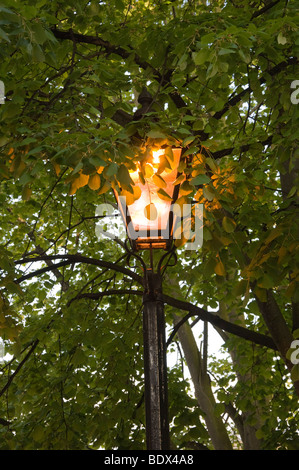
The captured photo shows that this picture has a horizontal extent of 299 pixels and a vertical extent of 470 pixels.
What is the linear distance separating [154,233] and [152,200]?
18 cm

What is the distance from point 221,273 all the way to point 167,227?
645mm

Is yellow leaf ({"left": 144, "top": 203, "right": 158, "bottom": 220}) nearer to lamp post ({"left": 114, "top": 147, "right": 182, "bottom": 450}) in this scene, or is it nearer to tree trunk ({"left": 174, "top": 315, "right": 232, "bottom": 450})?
lamp post ({"left": 114, "top": 147, "right": 182, "bottom": 450})

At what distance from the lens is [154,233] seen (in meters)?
2.95

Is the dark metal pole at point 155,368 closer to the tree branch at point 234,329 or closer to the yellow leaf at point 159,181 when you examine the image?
the yellow leaf at point 159,181

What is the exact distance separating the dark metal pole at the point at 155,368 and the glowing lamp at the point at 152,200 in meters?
0.24

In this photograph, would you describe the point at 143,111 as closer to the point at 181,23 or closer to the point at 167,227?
the point at 167,227

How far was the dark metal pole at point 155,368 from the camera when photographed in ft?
8.75

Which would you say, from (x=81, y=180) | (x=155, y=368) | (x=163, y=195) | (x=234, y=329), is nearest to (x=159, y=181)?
(x=163, y=195)

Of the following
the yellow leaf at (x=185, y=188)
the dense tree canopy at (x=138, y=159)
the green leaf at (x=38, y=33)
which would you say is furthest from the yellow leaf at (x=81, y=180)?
the green leaf at (x=38, y=33)

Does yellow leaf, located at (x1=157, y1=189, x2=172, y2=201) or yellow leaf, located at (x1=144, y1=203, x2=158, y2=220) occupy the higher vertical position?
yellow leaf, located at (x1=157, y1=189, x2=172, y2=201)

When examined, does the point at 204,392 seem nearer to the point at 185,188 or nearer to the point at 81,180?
the point at 185,188

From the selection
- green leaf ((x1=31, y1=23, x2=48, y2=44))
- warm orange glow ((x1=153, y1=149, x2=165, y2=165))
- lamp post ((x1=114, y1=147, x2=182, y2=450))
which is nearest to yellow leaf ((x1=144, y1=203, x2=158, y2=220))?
lamp post ((x1=114, y1=147, x2=182, y2=450))

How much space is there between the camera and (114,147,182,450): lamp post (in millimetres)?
2713
